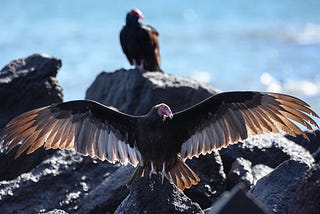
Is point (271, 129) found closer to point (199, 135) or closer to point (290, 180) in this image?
point (199, 135)

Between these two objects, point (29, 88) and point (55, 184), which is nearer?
point (55, 184)

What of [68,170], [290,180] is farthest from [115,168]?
[290,180]

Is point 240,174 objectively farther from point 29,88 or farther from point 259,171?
point 29,88

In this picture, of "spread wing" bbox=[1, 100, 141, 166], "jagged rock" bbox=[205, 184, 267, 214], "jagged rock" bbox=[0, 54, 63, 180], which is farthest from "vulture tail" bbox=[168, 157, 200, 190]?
"jagged rock" bbox=[205, 184, 267, 214]

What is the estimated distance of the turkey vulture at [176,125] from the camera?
7973 millimetres

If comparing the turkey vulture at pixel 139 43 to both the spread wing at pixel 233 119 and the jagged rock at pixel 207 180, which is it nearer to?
the jagged rock at pixel 207 180

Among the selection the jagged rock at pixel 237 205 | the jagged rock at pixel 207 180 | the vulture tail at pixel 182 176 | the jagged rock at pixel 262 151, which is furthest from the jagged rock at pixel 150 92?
the jagged rock at pixel 237 205

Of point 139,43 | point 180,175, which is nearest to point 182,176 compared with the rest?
point 180,175

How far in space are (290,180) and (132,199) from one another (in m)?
1.37

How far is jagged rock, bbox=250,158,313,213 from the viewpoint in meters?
6.76

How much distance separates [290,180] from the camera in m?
6.99

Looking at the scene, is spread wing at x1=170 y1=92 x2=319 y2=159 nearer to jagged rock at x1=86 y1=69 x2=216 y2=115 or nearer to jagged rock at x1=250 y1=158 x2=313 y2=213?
jagged rock at x1=250 y1=158 x2=313 y2=213

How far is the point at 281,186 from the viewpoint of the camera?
698cm

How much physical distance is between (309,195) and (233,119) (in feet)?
9.94
